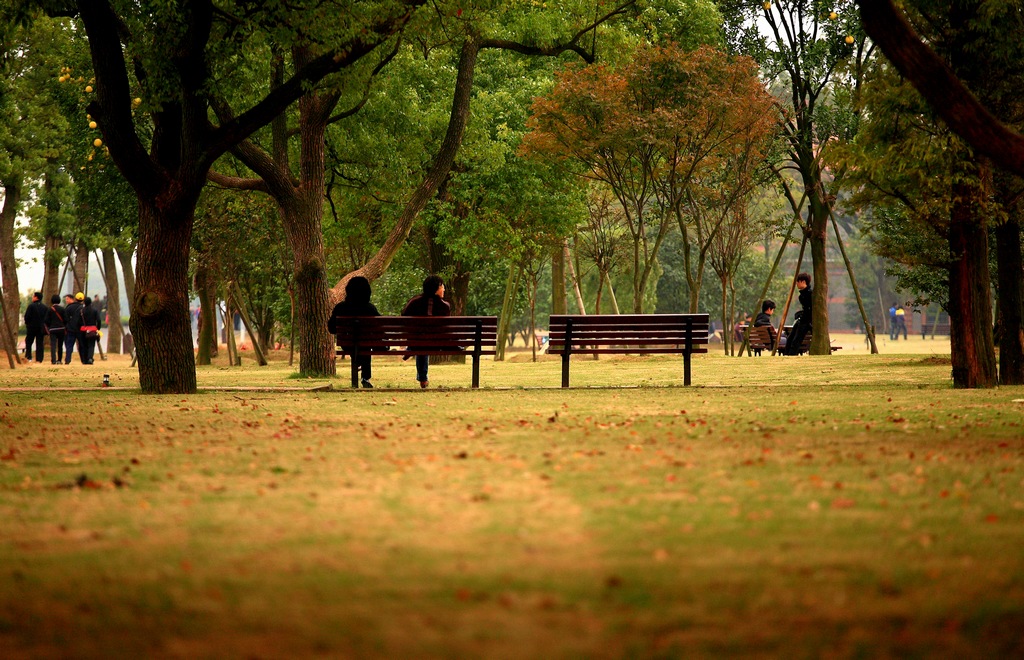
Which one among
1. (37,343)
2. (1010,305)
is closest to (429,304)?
(1010,305)

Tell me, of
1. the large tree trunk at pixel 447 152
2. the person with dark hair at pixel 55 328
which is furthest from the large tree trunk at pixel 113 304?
the large tree trunk at pixel 447 152

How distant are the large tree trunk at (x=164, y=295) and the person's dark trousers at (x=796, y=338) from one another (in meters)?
18.8

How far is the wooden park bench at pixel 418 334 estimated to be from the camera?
17.3 m

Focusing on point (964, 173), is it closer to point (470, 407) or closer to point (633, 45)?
point (470, 407)

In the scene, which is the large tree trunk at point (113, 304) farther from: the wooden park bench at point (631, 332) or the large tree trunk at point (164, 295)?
the wooden park bench at point (631, 332)

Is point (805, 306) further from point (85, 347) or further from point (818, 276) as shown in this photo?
point (85, 347)

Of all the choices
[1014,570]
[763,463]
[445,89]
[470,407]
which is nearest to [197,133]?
[470,407]

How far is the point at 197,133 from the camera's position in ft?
51.9

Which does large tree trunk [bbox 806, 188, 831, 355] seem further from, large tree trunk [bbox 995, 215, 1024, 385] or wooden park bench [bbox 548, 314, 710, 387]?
wooden park bench [bbox 548, 314, 710, 387]

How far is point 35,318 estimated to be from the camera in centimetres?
3691

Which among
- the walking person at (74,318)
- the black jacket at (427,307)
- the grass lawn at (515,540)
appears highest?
the walking person at (74,318)

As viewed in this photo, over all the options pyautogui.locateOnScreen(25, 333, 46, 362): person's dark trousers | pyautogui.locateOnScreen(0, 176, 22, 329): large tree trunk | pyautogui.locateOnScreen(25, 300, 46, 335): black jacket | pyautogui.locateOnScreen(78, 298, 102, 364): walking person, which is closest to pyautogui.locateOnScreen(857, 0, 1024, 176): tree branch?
pyautogui.locateOnScreen(78, 298, 102, 364): walking person

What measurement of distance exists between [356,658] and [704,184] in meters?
33.1

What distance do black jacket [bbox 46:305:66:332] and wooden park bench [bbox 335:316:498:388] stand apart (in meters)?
23.1
